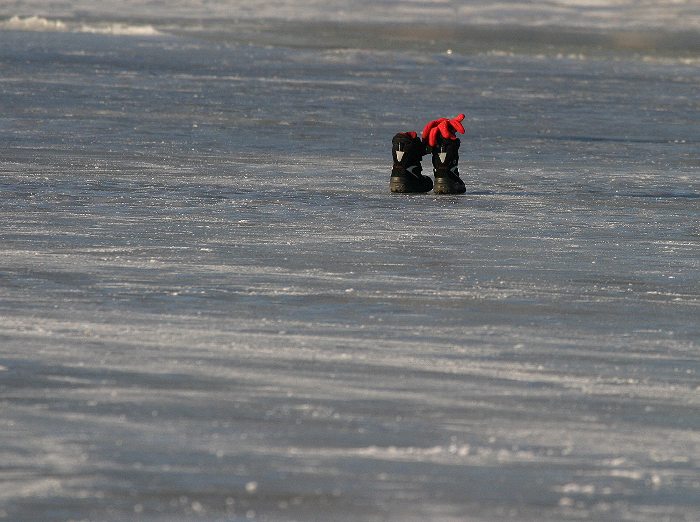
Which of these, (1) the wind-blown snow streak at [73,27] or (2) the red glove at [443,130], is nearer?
(2) the red glove at [443,130]

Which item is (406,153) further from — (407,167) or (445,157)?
(445,157)

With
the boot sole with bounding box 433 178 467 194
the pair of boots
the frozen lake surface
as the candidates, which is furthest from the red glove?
the frozen lake surface

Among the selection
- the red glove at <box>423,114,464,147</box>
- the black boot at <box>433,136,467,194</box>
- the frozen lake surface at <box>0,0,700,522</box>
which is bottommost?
the frozen lake surface at <box>0,0,700,522</box>

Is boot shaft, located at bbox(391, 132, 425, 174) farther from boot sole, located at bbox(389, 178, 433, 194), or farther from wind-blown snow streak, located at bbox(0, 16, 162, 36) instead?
wind-blown snow streak, located at bbox(0, 16, 162, 36)

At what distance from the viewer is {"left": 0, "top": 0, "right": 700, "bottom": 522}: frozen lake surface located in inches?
116

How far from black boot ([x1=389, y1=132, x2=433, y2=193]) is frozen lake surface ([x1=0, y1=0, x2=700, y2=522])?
0.12 m

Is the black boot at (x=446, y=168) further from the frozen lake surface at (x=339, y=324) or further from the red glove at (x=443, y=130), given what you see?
the frozen lake surface at (x=339, y=324)

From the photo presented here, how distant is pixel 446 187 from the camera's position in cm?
788

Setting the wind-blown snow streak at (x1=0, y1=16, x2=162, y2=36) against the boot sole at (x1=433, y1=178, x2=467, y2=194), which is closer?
the boot sole at (x1=433, y1=178, x2=467, y2=194)

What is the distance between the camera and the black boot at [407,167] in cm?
786

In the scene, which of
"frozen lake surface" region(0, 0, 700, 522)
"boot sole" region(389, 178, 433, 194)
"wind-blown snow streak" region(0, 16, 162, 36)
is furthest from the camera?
"wind-blown snow streak" region(0, 16, 162, 36)

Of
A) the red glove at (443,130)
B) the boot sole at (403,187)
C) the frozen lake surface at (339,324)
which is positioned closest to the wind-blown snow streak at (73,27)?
the frozen lake surface at (339,324)

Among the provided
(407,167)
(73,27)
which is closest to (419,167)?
(407,167)

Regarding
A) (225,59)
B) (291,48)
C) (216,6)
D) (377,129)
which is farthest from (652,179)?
(216,6)
